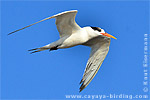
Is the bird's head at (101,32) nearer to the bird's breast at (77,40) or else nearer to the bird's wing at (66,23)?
the bird's breast at (77,40)

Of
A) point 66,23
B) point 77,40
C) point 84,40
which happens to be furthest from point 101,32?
point 66,23

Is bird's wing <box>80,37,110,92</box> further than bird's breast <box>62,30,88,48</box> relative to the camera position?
Yes

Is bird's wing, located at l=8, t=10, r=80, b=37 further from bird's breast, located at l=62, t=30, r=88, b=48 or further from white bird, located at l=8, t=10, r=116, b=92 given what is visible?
bird's breast, located at l=62, t=30, r=88, b=48

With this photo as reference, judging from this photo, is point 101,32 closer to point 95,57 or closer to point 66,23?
point 95,57

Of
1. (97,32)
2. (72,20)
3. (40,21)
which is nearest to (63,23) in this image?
(72,20)

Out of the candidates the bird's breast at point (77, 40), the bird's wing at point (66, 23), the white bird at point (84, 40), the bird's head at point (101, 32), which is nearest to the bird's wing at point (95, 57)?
the white bird at point (84, 40)

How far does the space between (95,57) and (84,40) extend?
3.91 ft

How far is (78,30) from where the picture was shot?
1084 cm

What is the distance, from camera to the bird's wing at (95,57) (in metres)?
11.4

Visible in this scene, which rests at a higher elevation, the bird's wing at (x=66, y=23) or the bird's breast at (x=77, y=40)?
the bird's wing at (x=66, y=23)

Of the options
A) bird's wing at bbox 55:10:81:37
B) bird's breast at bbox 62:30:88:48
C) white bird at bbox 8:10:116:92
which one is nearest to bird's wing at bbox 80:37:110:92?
white bird at bbox 8:10:116:92

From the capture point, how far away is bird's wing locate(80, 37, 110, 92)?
37.4ft

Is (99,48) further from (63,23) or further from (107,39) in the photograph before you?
(63,23)

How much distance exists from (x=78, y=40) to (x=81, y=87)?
5.48 feet
